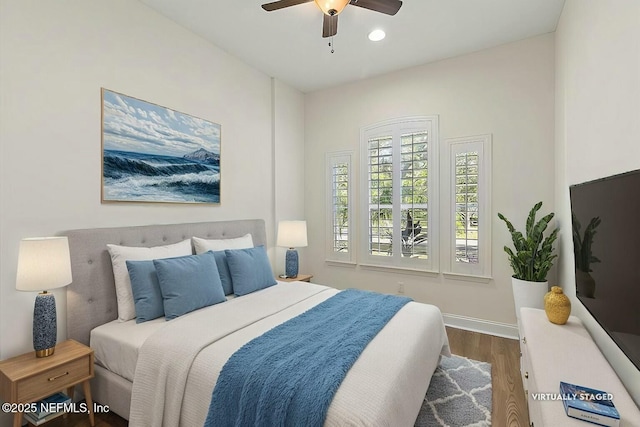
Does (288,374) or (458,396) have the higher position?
(288,374)

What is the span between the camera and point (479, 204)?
11.1ft

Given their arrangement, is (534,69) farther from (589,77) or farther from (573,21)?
(589,77)

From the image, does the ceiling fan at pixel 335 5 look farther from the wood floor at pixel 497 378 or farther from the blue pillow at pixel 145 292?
the wood floor at pixel 497 378

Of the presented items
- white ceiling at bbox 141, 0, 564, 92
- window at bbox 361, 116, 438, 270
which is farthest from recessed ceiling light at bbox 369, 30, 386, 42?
window at bbox 361, 116, 438, 270

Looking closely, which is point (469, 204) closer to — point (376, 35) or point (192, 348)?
point (376, 35)

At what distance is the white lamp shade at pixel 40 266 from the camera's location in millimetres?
1741

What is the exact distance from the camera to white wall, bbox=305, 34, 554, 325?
10.2 ft

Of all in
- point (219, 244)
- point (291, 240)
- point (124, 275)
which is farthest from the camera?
point (291, 240)

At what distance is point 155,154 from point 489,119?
329 cm

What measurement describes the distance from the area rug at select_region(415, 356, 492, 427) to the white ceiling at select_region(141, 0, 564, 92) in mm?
3000

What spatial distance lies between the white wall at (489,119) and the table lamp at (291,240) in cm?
84

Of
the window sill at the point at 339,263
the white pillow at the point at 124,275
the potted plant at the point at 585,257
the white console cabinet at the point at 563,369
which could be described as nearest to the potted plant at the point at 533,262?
the white console cabinet at the point at 563,369

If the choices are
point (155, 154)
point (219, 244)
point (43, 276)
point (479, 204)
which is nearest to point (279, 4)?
point (155, 154)

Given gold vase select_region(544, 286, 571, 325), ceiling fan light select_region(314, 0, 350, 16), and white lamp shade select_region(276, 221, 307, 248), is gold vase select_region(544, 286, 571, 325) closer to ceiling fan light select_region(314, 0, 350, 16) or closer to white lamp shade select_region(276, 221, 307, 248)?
ceiling fan light select_region(314, 0, 350, 16)
